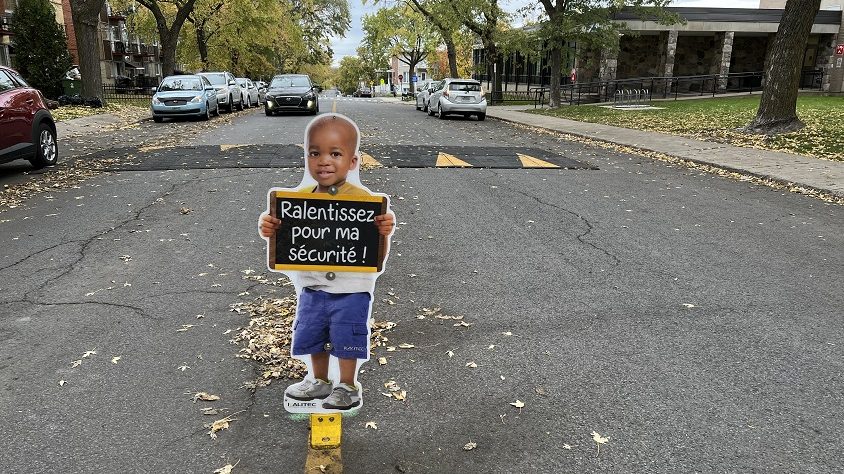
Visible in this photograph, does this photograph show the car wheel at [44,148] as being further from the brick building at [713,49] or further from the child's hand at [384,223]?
the brick building at [713,49]

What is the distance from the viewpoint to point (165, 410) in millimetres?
3240

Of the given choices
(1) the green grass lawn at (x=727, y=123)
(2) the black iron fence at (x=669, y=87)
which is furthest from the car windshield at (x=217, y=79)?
(2) the black iron fence at (x=669, y=87)

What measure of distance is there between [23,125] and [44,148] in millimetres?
741

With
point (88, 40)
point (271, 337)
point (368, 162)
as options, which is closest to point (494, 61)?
point (88, 40)

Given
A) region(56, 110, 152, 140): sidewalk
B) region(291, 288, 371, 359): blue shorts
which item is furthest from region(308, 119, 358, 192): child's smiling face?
region(56, 110, 152, 140): sidewalk

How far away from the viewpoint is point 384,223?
2.64 m

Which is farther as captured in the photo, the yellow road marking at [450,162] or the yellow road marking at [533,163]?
the yellow road marking at [533,163]

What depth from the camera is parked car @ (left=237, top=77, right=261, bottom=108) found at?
30.8 metres

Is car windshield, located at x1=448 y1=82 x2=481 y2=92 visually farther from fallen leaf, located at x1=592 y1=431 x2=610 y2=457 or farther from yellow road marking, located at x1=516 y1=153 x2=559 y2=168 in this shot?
fallen leaf, located at x1=592 y1=431 x2=610 y2=457

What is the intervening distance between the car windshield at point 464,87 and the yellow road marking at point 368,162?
1263 centimetres

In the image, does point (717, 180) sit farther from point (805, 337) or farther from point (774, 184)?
point (805, 337)

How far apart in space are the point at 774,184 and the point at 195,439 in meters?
9.96

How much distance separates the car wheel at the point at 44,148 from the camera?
10.5 m

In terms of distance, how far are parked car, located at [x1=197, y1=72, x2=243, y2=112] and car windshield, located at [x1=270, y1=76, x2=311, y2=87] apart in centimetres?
195
